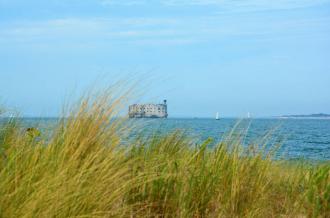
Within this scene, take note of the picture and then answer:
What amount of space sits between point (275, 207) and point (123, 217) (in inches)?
63.3

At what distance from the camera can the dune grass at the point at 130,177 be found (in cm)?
316

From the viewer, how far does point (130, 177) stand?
4.08m

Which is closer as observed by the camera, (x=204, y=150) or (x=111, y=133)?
(x=111, y=133)

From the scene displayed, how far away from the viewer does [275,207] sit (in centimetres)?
465

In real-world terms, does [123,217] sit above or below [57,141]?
below

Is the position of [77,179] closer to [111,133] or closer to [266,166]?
[111,133]

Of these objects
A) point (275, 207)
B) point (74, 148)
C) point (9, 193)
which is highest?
point (74, 148)

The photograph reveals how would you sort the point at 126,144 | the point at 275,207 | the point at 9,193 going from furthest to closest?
1. the point at 275,207
2. the point at 126,144
3. the point at 9,193

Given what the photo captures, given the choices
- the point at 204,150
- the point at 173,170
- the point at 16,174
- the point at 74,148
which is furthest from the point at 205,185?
the point at 16,174

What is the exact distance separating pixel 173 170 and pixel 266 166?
926 millimetres

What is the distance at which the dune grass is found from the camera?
3156 mm

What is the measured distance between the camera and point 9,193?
3.17 meters

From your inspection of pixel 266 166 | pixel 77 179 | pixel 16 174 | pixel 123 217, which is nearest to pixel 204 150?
pixel 266 166

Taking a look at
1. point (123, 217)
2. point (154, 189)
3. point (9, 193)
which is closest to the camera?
point (9, 193)
